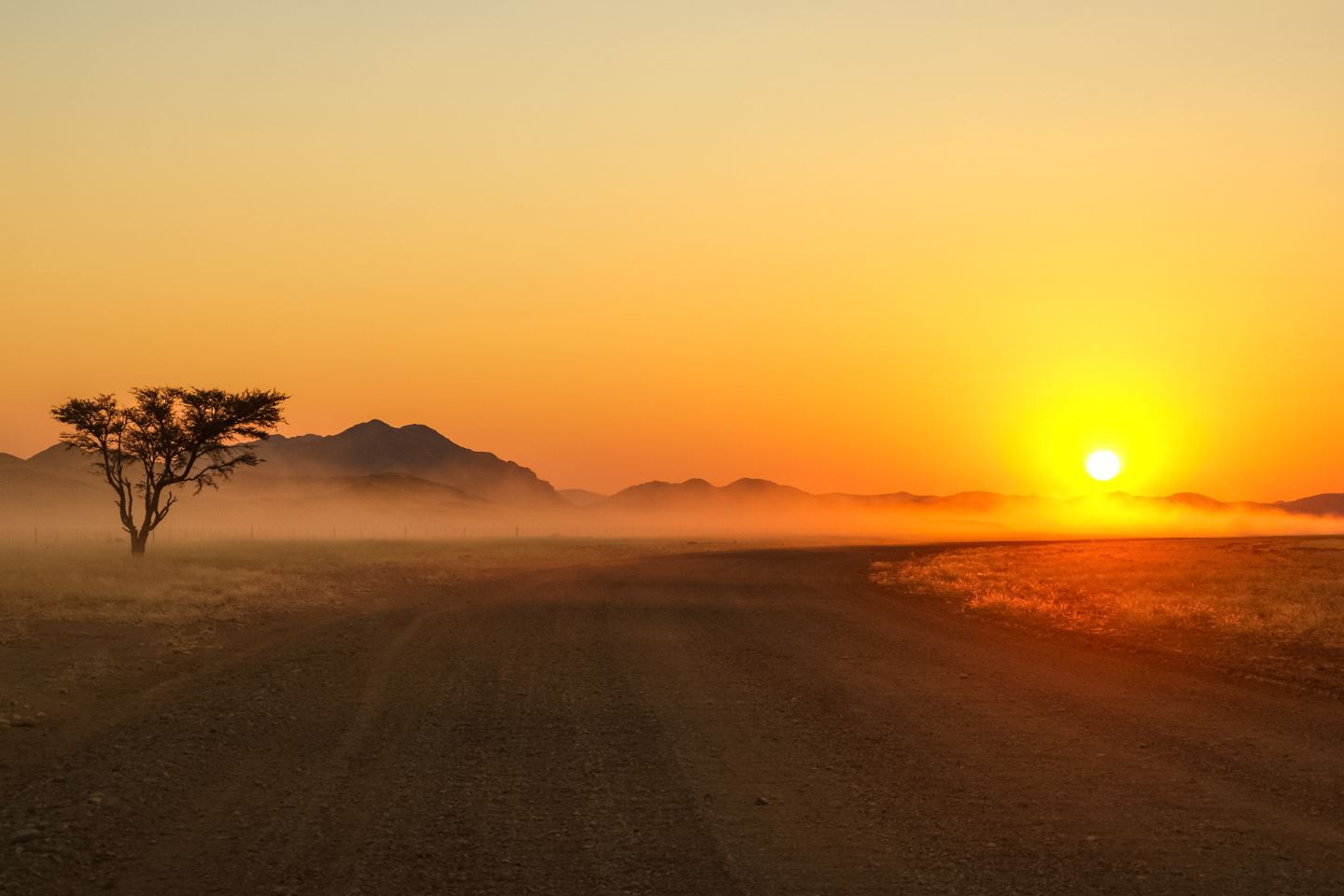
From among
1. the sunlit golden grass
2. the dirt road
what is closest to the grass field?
the sunlit golden grass

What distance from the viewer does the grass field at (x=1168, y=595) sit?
766 inches

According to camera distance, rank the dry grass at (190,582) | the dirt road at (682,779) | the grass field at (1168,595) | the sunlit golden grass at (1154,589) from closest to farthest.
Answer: the dirt road at (682,779), the grass field at (1168,595), the sunlit golden grass at (1154,589), the dry grass at (190,582)

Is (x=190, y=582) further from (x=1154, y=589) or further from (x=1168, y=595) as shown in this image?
(x=1154, y=589)

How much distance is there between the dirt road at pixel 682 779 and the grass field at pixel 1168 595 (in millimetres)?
4207

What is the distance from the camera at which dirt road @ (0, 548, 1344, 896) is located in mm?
7016

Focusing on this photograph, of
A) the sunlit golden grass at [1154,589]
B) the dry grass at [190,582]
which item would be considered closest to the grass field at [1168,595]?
the sunlit golden grass at [1154,589]

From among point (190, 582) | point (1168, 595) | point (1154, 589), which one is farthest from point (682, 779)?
point (190, 582)

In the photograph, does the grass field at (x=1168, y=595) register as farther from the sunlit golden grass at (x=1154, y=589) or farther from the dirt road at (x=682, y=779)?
the dirt road at (x=682, y=779)

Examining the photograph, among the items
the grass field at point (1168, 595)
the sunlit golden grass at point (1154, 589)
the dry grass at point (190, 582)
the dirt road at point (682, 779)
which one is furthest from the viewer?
the dry grass at point (190, 582)

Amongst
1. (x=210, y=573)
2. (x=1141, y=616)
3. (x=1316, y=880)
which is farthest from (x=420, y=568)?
(x=1316, y=880)

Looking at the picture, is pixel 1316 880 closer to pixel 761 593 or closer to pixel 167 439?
pixel 761 593

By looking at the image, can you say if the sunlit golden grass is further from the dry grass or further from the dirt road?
the dry grass

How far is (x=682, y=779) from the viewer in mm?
9383

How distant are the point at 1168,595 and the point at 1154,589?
2.58 metres
